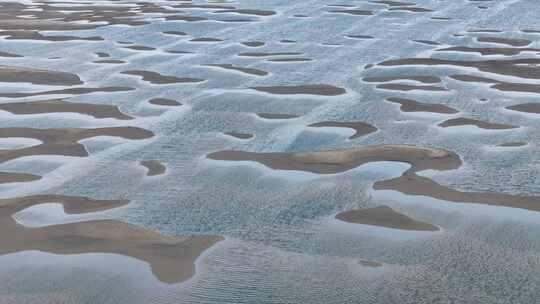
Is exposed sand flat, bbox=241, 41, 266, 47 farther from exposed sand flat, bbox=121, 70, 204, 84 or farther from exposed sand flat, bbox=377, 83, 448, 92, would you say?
exposed sand flat, bbox=377, 83, 448, 92

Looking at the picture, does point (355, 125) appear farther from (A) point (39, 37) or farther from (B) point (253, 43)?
(A) point (39, 37)

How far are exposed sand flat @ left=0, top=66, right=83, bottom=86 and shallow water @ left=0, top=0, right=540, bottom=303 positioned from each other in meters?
0.07

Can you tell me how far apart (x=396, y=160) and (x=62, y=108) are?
1.37 meters

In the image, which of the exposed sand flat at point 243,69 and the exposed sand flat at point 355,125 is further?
the exposed sand flat at point 243,69

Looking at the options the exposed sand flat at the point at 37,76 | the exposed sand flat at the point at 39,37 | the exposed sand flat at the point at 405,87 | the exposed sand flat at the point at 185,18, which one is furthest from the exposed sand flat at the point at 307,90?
the exposed sand flat at the point at 185,18

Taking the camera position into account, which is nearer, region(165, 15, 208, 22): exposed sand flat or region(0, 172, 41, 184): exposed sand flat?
region(0, 172, 41, 184): exposed sand flat

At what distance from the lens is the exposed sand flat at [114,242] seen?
1762mm

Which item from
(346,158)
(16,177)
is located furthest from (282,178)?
(16,177)

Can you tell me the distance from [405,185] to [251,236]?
0.53 meters

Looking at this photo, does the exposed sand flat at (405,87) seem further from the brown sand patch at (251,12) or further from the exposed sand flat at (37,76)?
the brown sand patch at (251,12)

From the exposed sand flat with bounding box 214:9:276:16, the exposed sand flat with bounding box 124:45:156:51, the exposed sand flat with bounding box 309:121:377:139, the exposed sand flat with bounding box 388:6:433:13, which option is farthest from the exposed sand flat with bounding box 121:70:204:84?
the exposed sand flat with bounding box 388:6:433:13

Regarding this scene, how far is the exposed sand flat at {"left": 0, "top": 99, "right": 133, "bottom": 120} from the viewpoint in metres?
3.01

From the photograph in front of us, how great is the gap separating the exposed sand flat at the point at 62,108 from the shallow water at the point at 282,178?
0.06 metres

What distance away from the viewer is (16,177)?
2314 mm
